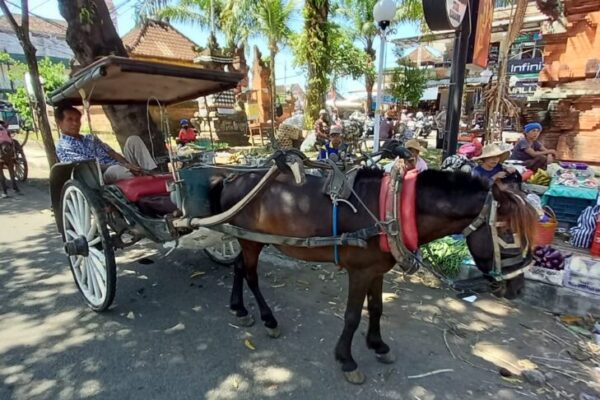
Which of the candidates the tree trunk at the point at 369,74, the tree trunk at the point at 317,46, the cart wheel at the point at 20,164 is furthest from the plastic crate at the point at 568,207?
the tree trunk at the point at 369,74

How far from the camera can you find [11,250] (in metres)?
4.75

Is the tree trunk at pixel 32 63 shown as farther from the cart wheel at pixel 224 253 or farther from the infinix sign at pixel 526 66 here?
the infinix sign at pixel 526 66

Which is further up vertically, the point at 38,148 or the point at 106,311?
the point at 38,148

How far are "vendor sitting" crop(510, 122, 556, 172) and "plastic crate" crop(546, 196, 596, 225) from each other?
1084mm

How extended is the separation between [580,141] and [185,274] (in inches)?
266

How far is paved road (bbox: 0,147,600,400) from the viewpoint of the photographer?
2.42 meters

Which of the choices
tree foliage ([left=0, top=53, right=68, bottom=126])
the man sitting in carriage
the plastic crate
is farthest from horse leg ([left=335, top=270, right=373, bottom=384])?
tree foliage ([left=0, top=53, right=68, bottom=126])

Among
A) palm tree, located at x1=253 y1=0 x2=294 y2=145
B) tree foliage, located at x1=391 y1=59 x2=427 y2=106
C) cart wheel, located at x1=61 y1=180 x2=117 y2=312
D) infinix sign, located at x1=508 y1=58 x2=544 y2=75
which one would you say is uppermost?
palm tree, located at x1=253 y1=0 x2=294 y2=145

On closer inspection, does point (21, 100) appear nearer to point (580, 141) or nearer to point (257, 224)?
point (257, 224)

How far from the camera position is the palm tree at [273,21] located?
41.8 ft

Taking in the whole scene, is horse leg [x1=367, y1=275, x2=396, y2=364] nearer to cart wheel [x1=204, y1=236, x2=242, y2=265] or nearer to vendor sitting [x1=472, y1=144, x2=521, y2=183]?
vendor sitting [x1=472, y1=144, x2=521, y2=183]

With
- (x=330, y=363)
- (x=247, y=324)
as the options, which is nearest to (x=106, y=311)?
(x=247, y=324)

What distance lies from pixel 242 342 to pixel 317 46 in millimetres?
9730

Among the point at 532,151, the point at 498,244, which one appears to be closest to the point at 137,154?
the point at 498,244
